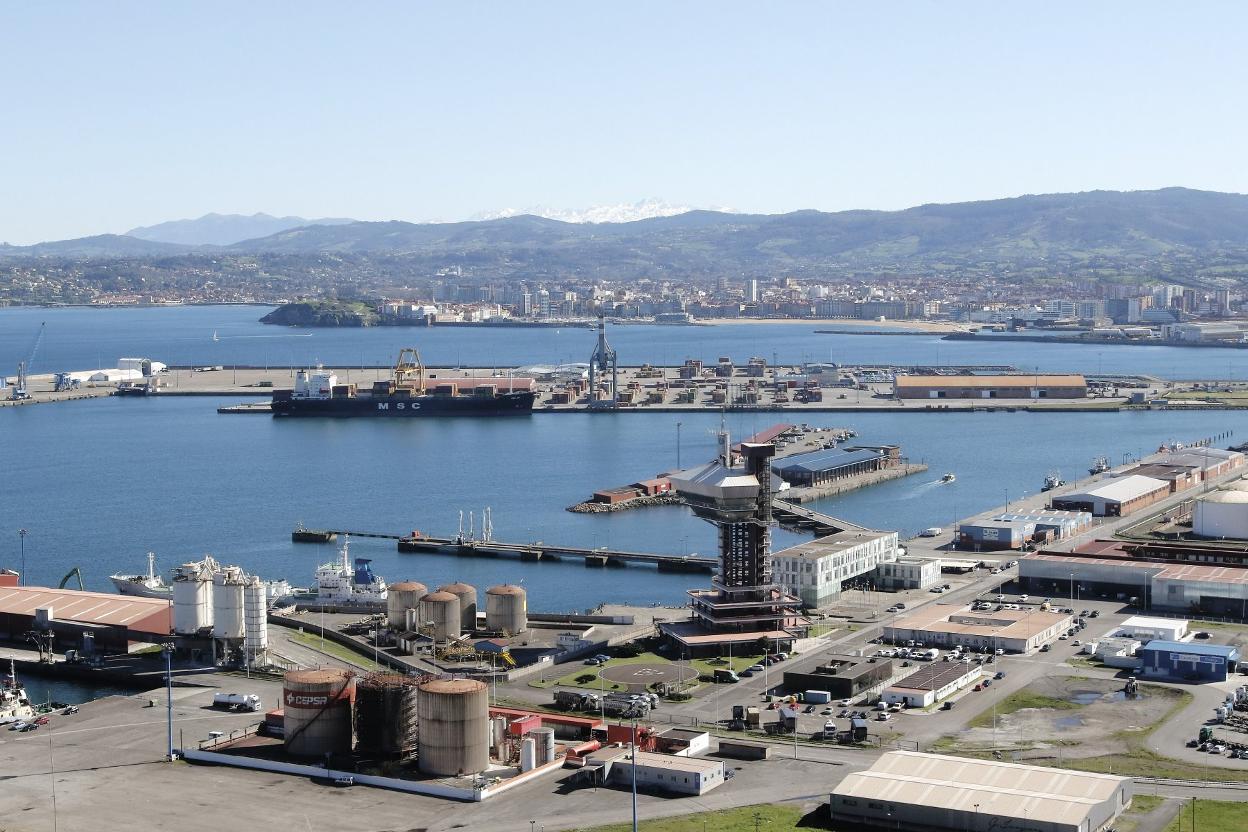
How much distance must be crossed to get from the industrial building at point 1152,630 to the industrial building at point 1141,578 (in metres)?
2.00

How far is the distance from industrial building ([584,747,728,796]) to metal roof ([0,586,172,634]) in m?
9.70

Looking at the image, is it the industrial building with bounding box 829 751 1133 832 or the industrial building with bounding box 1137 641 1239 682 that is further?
the industrial building with bounding box 1137 641 1239 682

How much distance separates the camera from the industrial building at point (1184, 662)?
22500 millimetres

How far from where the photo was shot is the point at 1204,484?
136 ft

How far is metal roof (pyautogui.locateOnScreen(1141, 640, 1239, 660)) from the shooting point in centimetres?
2265

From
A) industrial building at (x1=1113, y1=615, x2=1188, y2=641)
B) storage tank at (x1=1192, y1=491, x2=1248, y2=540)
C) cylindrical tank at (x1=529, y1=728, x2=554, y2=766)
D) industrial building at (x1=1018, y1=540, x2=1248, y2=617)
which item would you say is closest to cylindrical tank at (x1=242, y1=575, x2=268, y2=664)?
cylindrical tank at (x1=529, y1=728, x2=554, y2=766)

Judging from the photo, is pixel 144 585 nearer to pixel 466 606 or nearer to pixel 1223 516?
pixel 466 606

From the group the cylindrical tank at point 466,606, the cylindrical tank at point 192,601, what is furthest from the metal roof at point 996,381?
the cylindrical tank at point 192,601

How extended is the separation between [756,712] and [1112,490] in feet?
66.2

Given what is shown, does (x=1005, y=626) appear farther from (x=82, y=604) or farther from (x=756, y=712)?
(x=82, y=604)

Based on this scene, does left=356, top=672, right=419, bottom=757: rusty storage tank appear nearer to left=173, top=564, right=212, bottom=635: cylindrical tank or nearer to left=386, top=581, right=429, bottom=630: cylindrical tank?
left=173, top=564, right=212, bottom=635: cylindrical tank

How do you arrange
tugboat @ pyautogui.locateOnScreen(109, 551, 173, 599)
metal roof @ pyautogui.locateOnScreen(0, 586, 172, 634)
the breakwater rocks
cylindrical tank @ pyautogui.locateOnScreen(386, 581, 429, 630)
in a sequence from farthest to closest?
the breakwater rocks
tugboat @ pyautogui.locateOnScreen(109, 551, 173, 599)
cylindrical tank @ pyautogui.locateOnScreen(386, 581, 429, 630)
metal roof @ pyautogui.locateOnScreen(0, 586, 172, 634)

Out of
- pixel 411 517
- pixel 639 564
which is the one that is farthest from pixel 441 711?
pixel 411 517

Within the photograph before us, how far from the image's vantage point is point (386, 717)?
62.6ft
